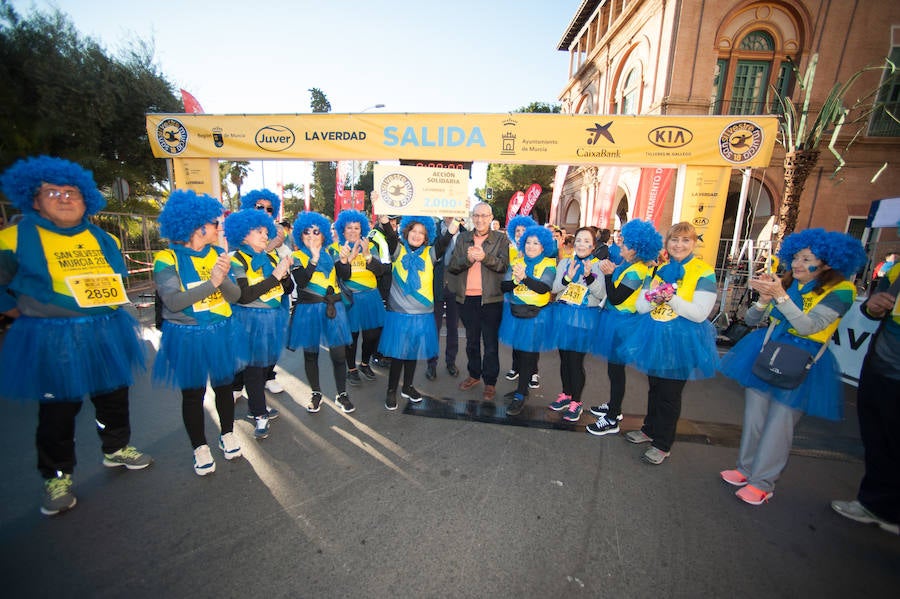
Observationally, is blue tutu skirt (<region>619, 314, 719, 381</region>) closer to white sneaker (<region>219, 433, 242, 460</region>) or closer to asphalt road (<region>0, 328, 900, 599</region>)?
asphalt road (<region>0, 328, 900, 599</region>)

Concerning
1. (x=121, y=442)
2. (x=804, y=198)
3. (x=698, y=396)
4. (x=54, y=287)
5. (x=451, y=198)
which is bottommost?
(x=698, y=396)

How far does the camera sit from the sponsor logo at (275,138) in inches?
309

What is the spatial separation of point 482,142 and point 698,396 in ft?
19.4

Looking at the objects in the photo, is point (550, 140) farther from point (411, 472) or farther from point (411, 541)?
point (411, 541)

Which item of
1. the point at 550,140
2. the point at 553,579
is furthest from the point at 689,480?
the point at 550,140

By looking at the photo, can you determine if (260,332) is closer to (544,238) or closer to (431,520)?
(431,520)

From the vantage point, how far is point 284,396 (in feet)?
14.5

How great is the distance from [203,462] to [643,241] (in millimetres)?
4209

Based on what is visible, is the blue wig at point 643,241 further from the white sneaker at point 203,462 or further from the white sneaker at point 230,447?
the white sneaker at point 203,462

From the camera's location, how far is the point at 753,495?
9.25ft

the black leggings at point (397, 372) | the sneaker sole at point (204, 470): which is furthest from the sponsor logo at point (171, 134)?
the sneaker sole at point (204, 470)

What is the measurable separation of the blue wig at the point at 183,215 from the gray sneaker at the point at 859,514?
5175mm

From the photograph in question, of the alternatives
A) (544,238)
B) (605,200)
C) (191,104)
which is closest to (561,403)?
(544,238)

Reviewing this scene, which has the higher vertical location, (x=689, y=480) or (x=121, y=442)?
(x=121, y=442)
